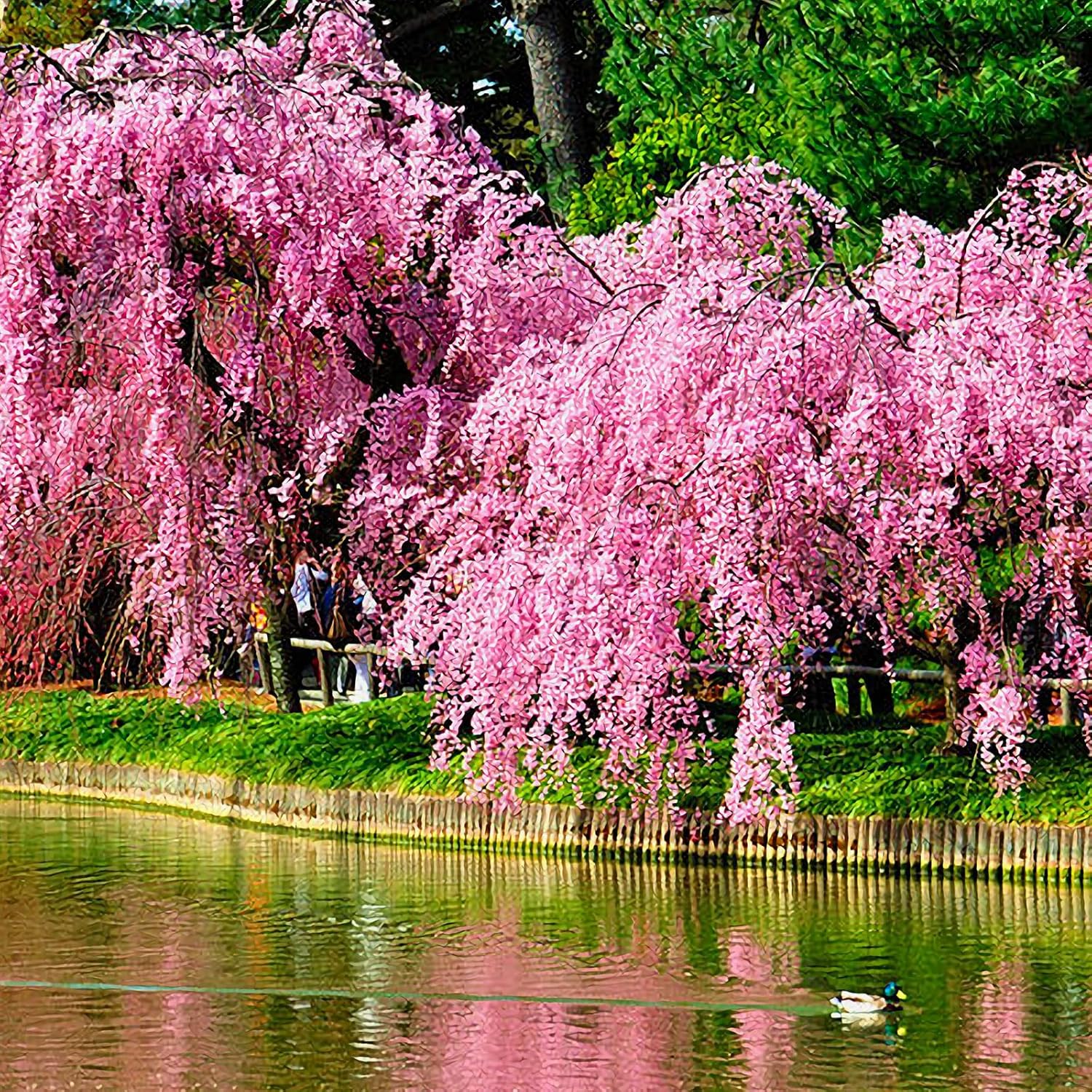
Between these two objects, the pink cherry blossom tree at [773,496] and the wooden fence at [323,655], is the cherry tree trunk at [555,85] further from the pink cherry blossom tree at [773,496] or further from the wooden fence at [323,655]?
the pink cherry blossom tree at [773,496]

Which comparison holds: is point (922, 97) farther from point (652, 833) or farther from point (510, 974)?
point (510, 974)

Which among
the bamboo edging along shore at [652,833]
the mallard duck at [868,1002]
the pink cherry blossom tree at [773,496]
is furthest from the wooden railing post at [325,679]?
the mallard duck at [868,1002]

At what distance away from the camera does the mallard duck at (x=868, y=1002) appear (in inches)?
472

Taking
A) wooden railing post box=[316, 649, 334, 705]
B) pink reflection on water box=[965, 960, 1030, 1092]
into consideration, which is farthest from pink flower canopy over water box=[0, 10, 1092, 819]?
wooden railing post box=[316, 649, 334, 705]

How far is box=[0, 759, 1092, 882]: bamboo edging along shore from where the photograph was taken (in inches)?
642

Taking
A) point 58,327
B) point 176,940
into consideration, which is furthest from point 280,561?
point 176,940

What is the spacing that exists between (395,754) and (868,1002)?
330 inches

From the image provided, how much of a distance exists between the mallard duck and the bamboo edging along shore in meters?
4.24

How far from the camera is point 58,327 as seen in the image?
17.8m

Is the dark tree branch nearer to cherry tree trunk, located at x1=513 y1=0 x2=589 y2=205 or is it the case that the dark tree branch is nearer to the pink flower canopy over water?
cherry tree trunk, located at x1=513 y1=0 x2=589 y2=205

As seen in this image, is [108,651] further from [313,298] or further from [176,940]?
[176,940]

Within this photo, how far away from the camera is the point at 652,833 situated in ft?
57.8

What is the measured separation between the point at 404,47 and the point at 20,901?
17284 mm

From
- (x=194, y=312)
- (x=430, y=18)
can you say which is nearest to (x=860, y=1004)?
(x=194, y=312)
